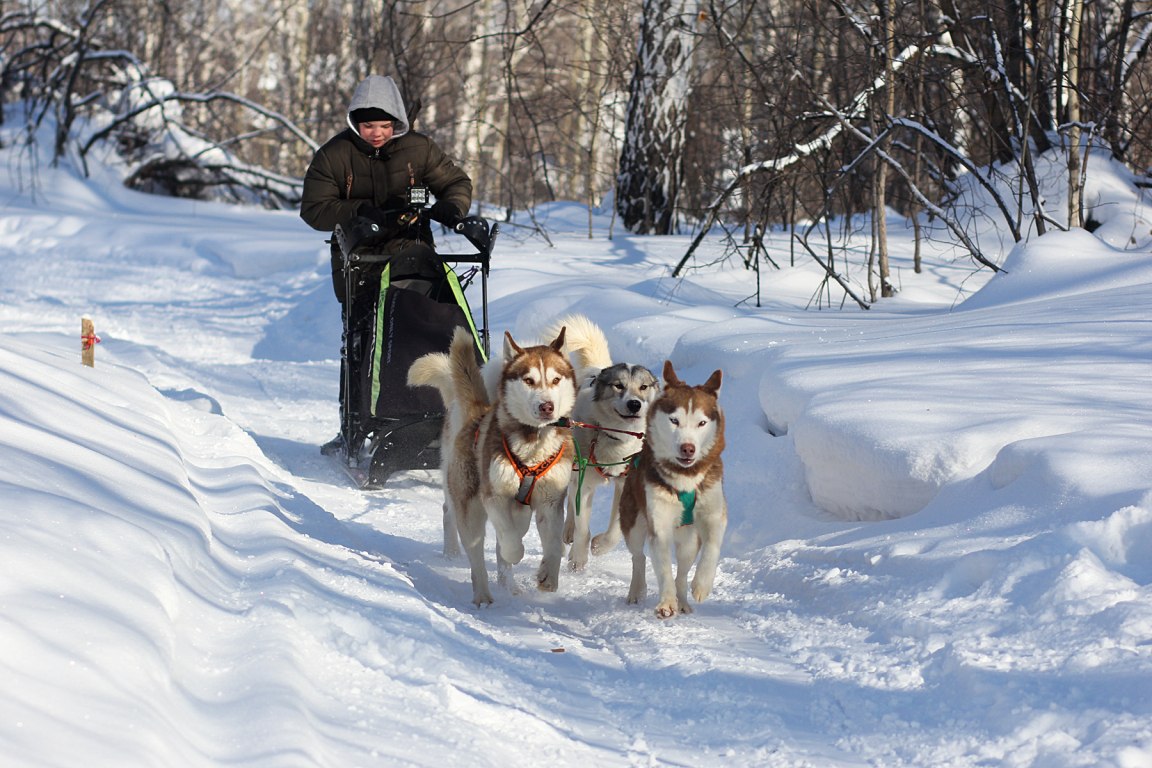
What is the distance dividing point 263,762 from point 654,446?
Answer: 215 centimetres

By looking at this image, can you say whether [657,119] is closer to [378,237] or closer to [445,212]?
[378,237]

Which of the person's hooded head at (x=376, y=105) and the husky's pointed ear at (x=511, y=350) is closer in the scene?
the husky's pointed ear at (x=511, y=350)

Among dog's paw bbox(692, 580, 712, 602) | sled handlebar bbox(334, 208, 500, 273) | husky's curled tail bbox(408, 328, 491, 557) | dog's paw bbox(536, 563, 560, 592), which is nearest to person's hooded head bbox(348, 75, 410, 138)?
sled handlebar bbox(334, 208, 500, 273)

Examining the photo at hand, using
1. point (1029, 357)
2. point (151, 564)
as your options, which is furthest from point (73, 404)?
point (1029, 357)

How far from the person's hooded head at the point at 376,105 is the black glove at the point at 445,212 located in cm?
57

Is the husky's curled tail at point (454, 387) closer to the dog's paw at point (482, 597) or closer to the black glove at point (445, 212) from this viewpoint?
the dog's paw at point (482, 597)

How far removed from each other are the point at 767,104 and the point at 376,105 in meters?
2.66

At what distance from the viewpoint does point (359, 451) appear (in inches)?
225

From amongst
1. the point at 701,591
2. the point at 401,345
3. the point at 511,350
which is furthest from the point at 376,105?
the point at 701,591

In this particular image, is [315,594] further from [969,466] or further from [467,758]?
[969,466]

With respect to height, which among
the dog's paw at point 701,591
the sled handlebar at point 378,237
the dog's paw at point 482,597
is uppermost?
the sled handlebar at point 378,237

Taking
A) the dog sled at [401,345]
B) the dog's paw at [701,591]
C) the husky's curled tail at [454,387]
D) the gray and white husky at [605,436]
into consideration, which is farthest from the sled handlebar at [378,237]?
the dog's paw at [701,591]

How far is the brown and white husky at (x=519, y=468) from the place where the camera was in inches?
158

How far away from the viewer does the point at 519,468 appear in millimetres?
4008
